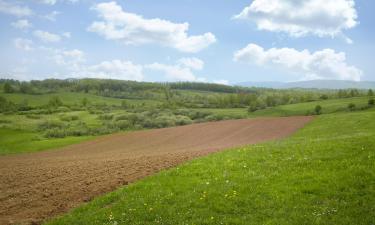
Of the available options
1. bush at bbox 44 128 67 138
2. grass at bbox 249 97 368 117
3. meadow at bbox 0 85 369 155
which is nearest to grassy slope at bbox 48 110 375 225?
meadow at bbox 0 85 369 155

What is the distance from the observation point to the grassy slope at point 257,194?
13.8 meters

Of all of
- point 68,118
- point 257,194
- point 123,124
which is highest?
point 257,194

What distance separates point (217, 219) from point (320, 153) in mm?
9602

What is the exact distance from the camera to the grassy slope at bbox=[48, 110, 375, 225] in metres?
13.8

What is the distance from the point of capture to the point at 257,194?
51.9ft

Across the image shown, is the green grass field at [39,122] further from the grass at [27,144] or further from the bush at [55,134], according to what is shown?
the bush at [55,134]

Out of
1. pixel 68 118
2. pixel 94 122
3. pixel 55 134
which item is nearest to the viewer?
pixel 55 134

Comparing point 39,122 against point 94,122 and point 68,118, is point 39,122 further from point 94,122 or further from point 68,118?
point 94,122

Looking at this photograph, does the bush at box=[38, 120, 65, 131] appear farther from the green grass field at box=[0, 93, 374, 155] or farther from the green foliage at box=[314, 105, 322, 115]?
the green foliage at box=[314, 105, 322, 115]

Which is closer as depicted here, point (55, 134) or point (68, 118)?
point (55, 134)

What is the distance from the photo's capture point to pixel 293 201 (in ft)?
48.3

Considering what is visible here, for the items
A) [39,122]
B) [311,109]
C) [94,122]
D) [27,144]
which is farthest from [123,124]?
[311,109]

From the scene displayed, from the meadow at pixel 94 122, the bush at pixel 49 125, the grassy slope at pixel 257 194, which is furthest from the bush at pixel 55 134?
the grassy slope at pixel 257 194

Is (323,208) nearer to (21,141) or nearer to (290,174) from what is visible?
(290,174)
